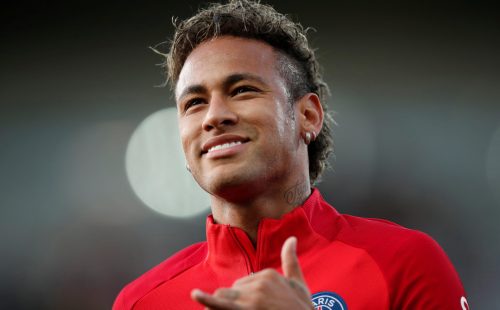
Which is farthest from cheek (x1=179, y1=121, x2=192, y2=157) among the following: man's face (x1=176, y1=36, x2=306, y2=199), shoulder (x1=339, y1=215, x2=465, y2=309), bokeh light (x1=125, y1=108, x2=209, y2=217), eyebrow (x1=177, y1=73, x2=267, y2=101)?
bokeh light (x1=125, y1=108, x2=209, y2=217)

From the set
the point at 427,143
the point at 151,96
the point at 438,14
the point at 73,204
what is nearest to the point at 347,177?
the point at 427,143

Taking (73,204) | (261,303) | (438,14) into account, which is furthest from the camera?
(73,204)

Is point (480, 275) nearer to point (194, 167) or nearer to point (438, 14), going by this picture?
point (438, 14)

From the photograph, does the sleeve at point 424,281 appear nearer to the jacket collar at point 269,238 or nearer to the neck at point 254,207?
the jacket collar at point 269,238

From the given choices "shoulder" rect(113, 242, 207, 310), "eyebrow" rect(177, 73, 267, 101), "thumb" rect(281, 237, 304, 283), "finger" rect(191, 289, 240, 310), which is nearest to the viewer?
"finger" rect(191, 289, 240, 310)

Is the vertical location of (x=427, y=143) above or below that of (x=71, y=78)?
below

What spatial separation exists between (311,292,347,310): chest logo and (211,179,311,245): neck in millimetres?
302

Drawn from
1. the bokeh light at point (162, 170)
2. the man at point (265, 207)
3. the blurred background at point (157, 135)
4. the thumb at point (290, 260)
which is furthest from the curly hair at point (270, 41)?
the bokeh light at point (162, 170)

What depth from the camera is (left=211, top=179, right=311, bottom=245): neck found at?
167 centimetres

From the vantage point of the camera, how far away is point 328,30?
17.4 feet

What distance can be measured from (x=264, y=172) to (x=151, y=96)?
422 cm

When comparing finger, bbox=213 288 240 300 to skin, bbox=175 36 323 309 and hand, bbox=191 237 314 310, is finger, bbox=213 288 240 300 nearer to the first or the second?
hand, bbox=191 237 314 310

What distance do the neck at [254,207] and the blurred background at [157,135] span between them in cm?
346

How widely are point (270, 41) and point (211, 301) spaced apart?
1193 mm
